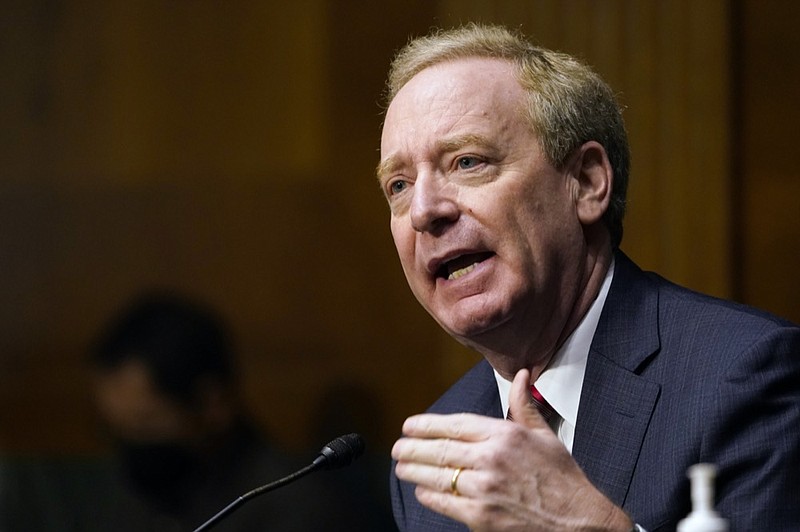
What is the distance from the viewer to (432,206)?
211 cm

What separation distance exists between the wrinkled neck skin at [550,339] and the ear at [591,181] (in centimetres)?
6

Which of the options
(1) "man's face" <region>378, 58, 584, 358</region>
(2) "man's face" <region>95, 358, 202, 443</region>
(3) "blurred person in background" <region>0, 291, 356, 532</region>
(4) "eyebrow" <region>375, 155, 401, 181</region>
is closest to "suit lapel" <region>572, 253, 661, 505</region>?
(1) "man's face" <region>378, 58, 584, 358</region>

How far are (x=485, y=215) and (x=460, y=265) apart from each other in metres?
0.11

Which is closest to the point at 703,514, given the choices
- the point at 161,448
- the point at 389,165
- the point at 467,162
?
the point at 467,162

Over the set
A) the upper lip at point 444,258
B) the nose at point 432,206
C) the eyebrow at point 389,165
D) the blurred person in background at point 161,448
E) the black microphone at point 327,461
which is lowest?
the blurred person in background at point 161,448

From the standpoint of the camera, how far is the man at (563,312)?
1776mm

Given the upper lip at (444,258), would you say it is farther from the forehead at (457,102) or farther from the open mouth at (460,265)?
the forehead at (457,102)

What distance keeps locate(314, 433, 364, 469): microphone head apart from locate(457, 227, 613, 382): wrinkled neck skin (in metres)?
0.32

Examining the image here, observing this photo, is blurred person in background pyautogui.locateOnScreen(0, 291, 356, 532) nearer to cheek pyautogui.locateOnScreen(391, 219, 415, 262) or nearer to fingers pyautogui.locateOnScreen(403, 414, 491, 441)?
cheek pyautogui.locateOnScreen(391, 219, 415, 262)

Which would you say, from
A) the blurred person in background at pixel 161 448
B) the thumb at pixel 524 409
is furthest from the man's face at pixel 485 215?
the blurred person in background at pixel 161 448

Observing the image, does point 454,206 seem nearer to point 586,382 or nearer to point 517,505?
point 586,382

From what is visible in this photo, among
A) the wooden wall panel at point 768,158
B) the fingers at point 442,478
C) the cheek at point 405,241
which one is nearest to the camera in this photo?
the fingers at point 442,478

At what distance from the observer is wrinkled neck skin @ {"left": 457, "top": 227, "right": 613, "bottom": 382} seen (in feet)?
7.11

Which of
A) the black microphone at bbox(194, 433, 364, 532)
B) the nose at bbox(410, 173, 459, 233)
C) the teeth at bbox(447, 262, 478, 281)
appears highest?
the nose at bbox(410, 173, 459, 233)
